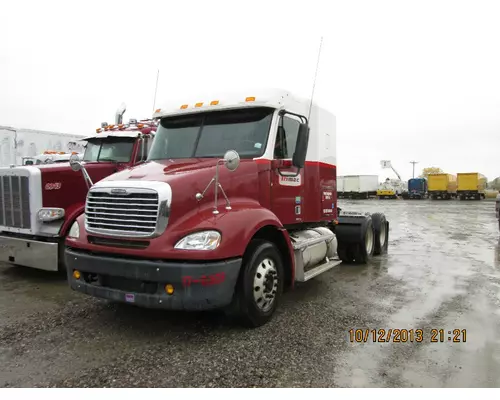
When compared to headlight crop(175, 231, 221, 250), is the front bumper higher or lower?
lower

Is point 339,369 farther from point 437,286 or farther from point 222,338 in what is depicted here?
point 437,286

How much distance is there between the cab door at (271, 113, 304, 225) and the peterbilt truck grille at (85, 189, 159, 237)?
70.5 inches

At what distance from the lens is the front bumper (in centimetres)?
381

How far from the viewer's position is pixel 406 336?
434cm

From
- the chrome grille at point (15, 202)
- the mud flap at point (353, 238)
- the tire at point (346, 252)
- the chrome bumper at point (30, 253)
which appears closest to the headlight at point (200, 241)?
the chrome bumper at point (30, 253)

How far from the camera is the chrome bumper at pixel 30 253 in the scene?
6270mm

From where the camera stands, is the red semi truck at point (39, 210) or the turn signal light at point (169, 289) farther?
the red semi truck at point (39, 210)

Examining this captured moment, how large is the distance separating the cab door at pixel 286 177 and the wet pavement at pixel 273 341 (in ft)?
4.14

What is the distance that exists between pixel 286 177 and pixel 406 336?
2432 millimetres

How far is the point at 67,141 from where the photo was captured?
15078 mm

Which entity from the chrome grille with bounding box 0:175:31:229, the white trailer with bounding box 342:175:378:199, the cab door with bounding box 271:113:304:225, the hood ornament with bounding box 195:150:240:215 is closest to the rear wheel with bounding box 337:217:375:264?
the cab door with bounding box 271:113:304:225

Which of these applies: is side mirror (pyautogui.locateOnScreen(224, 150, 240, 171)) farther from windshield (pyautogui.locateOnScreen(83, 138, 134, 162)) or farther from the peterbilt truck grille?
windshield (pyautogui.locateOnScreen(83, 138, 134, 162))

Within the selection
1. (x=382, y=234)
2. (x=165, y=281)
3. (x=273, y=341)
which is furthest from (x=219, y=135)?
(x=382, y=234)

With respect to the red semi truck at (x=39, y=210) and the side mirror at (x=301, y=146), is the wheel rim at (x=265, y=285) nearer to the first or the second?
the side mirror at (x=301, y=146)
